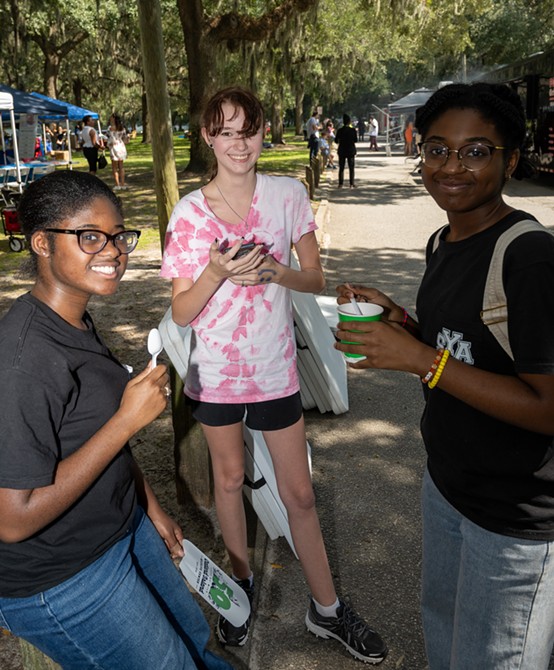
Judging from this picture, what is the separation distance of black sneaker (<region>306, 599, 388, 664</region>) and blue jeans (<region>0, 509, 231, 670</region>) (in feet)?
3.33


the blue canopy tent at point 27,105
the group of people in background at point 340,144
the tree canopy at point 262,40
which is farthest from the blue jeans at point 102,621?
the blue canopy tent at point 27,105

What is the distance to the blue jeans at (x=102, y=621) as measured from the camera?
65.1 inches

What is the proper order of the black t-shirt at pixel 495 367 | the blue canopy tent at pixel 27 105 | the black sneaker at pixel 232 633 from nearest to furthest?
the black t-shirt at pixel 495 367, the black sneaker at pixel 232 633, the blue canopy tent at pixel 27 105

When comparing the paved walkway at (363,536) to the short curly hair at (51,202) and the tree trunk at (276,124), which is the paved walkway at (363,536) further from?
the tree trunk at (276,124)

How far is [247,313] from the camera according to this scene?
2.51m

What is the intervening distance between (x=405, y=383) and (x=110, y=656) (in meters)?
4.23

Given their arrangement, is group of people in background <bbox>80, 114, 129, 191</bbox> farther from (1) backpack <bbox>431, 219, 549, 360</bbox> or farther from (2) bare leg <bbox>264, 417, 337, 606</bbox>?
(1) backpack <bbox>431, 219, 549, 360</bbox>

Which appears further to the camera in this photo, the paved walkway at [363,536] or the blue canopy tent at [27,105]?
the blue canopy tent at [27,105]

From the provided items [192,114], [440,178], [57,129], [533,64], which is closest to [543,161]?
→ [533,64]

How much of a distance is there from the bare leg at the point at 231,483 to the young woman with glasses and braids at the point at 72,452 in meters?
0.74

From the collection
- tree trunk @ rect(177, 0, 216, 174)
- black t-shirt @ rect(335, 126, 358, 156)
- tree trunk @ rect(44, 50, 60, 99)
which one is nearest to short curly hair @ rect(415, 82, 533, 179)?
tree trunk @ rect(177, 0, 216, 174)

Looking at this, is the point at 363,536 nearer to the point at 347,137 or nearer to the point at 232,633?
the point at 232,633

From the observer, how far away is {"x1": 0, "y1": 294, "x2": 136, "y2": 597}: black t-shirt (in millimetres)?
1497

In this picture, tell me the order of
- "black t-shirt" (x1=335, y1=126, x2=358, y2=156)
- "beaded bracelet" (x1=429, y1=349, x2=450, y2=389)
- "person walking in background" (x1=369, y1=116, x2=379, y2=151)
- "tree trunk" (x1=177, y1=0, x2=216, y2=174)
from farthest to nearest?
"person walking in background" (x1=369, y1=116, x2=379, y2=151) < "black t-shirt" (x1=335, y1=126, x2=358, y2=156) < "tree trunk" (x1=177, y1=0, x2=216, y2=174) < "beaded bracelet" (x1=429, y1=349, x2=450, y2=389)
